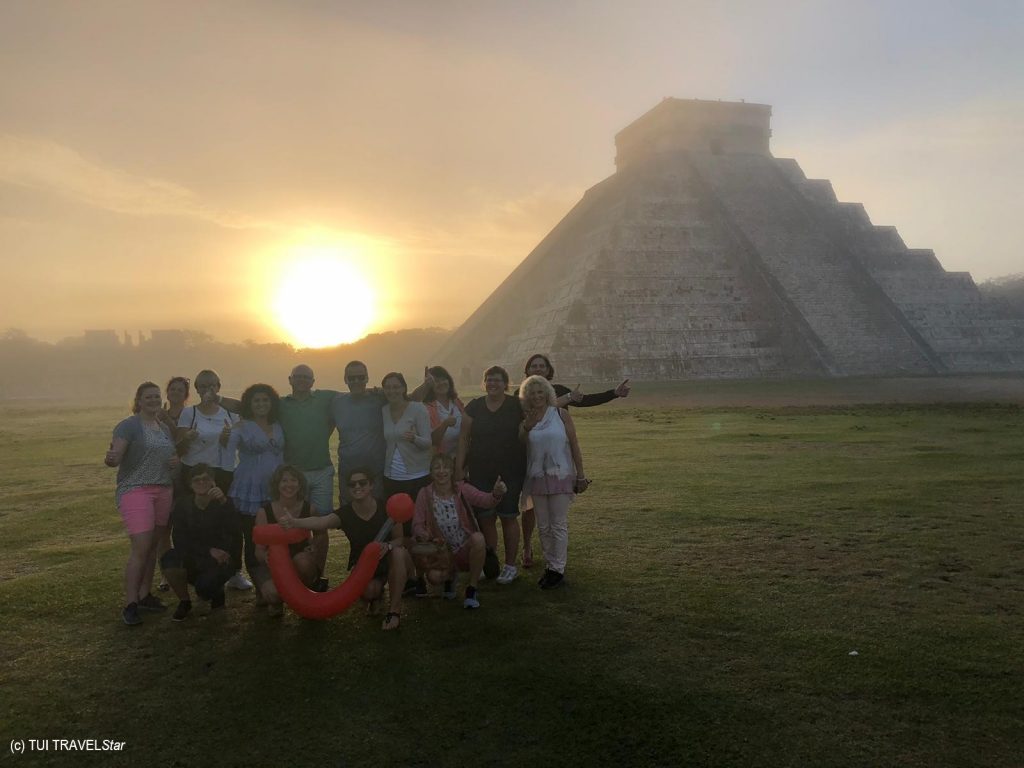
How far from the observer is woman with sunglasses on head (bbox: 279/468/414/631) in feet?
18.2

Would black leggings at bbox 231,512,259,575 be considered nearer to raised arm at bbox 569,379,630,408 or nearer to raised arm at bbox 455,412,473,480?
raised arm at bbox 455,412,473,480

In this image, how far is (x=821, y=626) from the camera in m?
5.25

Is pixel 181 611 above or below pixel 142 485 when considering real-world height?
below

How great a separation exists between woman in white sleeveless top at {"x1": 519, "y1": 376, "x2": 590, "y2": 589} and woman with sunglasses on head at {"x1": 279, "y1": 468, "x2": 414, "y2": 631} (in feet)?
4.17

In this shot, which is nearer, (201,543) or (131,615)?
(131,615)

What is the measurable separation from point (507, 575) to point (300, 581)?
1.91 m

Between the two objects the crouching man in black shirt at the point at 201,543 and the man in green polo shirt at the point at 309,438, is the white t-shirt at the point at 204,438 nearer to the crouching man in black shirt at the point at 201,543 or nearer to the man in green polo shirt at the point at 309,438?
the crouching man in black shirt at the point at 201,543

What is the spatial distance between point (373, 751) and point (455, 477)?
111 inches

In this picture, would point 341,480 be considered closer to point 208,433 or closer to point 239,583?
point 208,433

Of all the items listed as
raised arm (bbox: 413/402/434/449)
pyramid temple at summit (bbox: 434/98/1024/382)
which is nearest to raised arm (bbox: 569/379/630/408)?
raised arm (bbox: 413/402/434/449)

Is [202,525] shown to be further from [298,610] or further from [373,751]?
[373,751]

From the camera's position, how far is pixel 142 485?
19.0ft

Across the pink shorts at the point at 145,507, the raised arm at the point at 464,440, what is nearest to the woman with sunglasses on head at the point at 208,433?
the pink shorts at the point at 145,507

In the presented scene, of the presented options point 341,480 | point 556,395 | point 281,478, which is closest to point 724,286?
point 556,395
